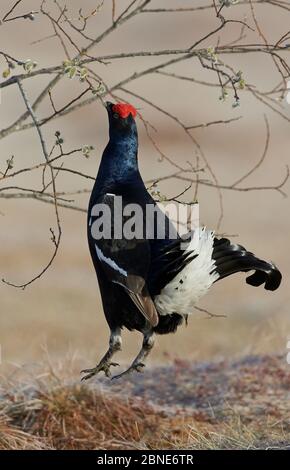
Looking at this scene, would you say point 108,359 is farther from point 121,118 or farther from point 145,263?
point 121,118

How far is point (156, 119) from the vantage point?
25.2 m

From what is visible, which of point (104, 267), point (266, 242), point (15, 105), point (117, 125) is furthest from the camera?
point (15, 105)

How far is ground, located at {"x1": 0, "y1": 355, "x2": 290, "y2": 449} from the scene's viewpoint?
19.9 ft

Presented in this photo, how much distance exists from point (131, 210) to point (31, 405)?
8.94 ft

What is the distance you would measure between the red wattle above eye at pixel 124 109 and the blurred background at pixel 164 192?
0.46 m

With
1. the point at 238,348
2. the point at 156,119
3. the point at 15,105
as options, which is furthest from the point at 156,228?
the point at 156,119

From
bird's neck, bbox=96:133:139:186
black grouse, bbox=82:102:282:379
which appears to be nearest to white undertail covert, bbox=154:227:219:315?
black grouse, bbox=82:102:282:379

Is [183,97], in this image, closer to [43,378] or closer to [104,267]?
[43,378]

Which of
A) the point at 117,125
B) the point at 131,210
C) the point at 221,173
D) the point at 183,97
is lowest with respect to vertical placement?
the point at 131,210

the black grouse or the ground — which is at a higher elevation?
the ground

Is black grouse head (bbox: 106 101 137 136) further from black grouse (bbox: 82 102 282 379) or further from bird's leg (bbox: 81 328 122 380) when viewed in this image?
bird's leg (bbox: 81 328 122 380)

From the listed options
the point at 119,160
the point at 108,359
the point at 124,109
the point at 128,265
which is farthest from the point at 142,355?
the point at 124,109

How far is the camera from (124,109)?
423 centimetres

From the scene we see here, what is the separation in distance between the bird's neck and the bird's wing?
0.38 meters
